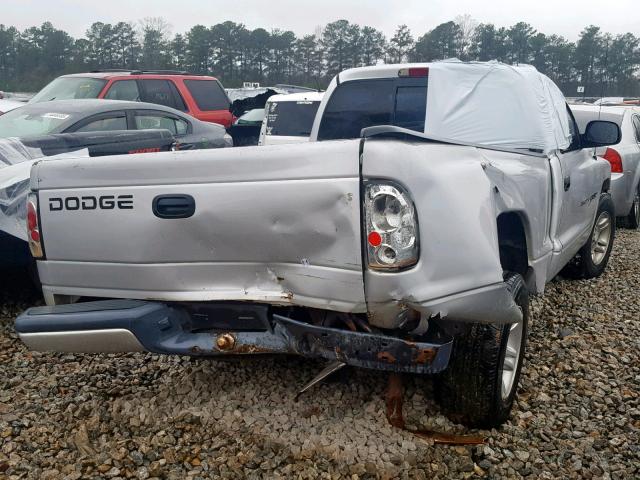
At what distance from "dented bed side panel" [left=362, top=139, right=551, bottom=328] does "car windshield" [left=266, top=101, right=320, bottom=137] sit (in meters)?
5.55

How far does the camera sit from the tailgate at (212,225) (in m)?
2.40

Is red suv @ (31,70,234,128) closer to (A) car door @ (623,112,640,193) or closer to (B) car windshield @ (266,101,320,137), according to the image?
(B) car windshield @ (266,101,320,137)

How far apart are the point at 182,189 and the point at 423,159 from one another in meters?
1.00

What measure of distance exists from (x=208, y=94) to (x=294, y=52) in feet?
109

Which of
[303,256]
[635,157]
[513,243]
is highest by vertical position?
[303,256]

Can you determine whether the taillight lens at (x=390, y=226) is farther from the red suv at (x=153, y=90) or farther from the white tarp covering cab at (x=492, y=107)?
the red suv at (x=153, y=90)

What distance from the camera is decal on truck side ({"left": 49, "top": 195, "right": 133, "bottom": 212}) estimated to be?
2658mm

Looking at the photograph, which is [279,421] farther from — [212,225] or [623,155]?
[623,155]

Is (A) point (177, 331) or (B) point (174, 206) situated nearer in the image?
(B) point (174, 206)

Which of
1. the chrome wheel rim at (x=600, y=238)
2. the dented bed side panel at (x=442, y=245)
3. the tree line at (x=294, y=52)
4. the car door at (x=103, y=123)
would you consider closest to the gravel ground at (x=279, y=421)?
the dented bed side panel at (x=442, y=245)

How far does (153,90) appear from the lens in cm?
982

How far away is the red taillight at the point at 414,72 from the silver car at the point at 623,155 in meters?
3.53

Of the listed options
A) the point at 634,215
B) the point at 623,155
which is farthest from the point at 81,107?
the point at 634,215

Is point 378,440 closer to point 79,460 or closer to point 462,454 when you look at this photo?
point 462,454
